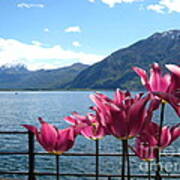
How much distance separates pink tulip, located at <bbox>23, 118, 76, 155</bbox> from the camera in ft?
3.68

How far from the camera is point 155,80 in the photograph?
3.48 ft

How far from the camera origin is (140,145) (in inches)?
45.5

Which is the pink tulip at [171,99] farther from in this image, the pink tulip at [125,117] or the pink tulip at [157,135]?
the pink tulip at [157,135]

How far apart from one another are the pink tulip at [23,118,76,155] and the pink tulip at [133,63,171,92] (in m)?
0.28

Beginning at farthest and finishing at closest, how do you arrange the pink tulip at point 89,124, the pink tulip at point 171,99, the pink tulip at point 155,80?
the pink tulip at point 89,124 < the pink tulip at point 155,80 < the pink tulip at point 171,99

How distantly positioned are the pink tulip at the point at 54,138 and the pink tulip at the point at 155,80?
0.91ft

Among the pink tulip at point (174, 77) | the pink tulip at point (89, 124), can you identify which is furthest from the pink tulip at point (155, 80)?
the pink tulip at point (89, 124)

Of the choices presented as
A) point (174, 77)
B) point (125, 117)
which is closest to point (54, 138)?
point (125, 117)

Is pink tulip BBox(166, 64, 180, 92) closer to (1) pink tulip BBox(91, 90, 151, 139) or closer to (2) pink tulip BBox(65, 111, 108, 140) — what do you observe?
(1) pink tulip BBox(91, 90, 151, 139)

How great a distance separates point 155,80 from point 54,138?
347 mm

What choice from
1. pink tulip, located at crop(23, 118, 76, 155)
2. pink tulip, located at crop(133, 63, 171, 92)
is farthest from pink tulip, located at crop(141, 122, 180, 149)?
pink tulip, located at crop(23, 118, 76, 155)

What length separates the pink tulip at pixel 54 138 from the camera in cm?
112

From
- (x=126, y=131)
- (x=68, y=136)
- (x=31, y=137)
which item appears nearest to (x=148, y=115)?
(x=126, y=131)

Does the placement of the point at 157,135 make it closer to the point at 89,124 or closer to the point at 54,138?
the point at 89,124
